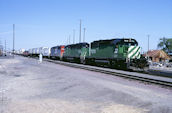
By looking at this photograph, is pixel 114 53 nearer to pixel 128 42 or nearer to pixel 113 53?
pixel 113 53

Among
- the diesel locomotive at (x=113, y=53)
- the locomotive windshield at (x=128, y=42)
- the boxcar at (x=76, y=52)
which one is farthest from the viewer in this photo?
the boxcar at (x=76, y=52)

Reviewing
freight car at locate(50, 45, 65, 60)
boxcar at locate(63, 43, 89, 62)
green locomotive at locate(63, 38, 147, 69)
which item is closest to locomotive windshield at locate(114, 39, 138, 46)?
green locomotive at locate(63, 38, 147, 69)

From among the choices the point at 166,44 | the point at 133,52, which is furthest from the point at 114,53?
the point at 166,44

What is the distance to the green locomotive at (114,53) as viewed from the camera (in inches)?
720

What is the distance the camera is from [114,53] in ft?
67.9

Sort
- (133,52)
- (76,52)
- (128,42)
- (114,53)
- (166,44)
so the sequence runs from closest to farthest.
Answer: (133,52) → (128,42) → (114,53) → (76,52) → (166,44)

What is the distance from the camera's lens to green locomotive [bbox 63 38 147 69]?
18.3 metres

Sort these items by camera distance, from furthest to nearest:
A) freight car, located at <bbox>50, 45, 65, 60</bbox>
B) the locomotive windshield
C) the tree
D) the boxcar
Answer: the tree, freight car, located at <bbox>50, 45, 65, 60</bbox>, the boxcar, the locomotive windshield

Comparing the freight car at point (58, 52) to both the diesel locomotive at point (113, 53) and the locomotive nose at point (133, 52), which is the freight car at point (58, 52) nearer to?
the diesel locomotive at point (113, 53)

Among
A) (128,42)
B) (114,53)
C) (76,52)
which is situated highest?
(128,42)

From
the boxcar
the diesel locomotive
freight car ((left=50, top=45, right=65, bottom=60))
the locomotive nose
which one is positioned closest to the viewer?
the diesel locomotive

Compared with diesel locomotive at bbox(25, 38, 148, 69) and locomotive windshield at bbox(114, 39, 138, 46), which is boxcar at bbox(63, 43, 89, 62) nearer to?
diesel locomotive at bbox(25, 38, 148, 69)

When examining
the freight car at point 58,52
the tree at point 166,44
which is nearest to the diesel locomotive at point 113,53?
the freight car at point 58,52

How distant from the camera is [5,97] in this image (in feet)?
22.5
